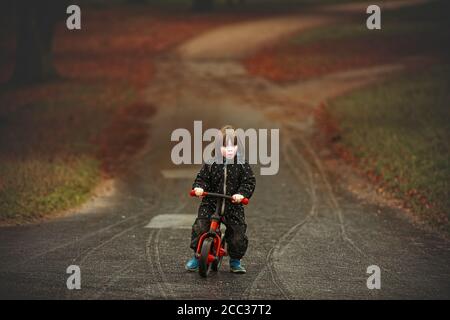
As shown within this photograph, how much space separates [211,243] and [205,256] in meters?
0.18

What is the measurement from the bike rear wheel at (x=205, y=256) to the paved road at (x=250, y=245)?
5.5 inches

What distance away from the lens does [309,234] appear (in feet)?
45.3

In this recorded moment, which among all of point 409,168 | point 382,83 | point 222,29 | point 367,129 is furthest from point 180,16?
point 409,168

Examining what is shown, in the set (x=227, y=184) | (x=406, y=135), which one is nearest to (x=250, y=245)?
(x=227, y=184)

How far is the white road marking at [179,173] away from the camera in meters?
19.8

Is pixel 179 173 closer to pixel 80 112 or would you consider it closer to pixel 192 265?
pixel 80 112

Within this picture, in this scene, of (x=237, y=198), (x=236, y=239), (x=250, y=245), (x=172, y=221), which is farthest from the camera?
(x=172, y=221)

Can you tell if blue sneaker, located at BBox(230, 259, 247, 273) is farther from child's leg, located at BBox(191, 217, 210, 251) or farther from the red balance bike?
child's leg, located at BBox(191, 217, 210, 251)

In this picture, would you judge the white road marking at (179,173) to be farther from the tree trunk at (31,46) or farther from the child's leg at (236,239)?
the tree trunk at (31,46)

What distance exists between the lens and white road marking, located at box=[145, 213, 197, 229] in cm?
1439

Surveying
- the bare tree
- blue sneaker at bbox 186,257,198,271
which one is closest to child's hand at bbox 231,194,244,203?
blue sneaker at bbox 186,257,198,271

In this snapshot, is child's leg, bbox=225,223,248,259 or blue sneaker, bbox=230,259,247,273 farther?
blue sneaker, bbox=230,259,247,273

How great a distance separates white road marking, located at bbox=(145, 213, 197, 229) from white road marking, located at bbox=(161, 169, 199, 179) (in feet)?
13.6

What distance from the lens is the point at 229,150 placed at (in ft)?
34.2
